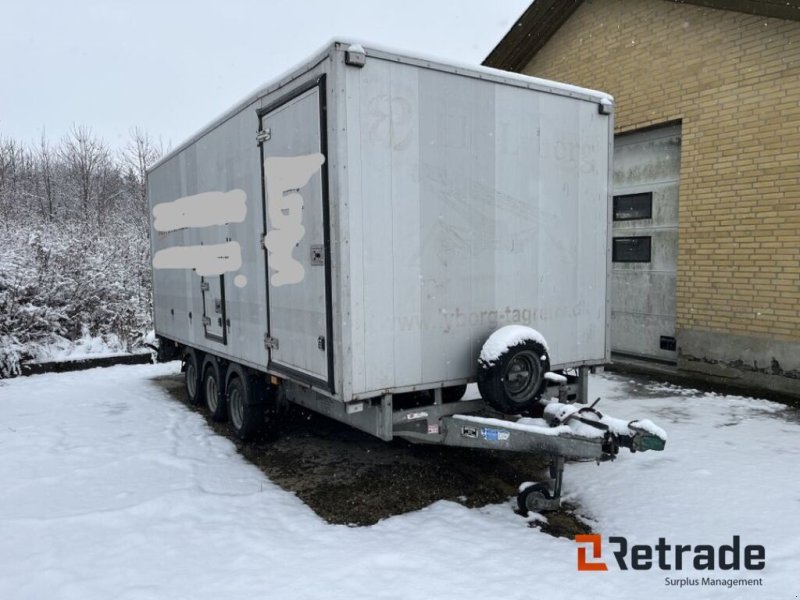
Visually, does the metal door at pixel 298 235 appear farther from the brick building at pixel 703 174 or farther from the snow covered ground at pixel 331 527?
the brick building at pixel 703 174

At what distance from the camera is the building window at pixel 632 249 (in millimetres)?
9703

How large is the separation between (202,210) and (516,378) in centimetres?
449

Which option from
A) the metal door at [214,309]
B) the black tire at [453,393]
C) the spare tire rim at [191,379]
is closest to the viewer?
the black tire at [453,393]

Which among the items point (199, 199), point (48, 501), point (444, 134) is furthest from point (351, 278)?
point (199, 199)

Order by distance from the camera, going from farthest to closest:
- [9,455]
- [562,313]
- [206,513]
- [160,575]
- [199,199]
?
1. [199,199]
2. [9,455]
3. [562,313]
4. [206,513]
5. [160,575]

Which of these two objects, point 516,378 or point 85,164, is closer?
point 516,378

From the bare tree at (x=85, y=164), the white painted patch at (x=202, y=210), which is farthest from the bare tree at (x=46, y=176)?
the white painted patch at (x=202, y=210)

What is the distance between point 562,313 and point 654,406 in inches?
116

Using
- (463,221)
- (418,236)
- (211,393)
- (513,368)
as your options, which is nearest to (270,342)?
(418,236)

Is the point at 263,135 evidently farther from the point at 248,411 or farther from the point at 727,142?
the point at 727,142

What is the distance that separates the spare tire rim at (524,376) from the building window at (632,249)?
533cm

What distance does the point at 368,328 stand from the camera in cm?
436

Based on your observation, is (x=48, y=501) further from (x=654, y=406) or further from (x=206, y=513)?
(x=654, y=406)

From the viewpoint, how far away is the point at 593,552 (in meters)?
3.92
